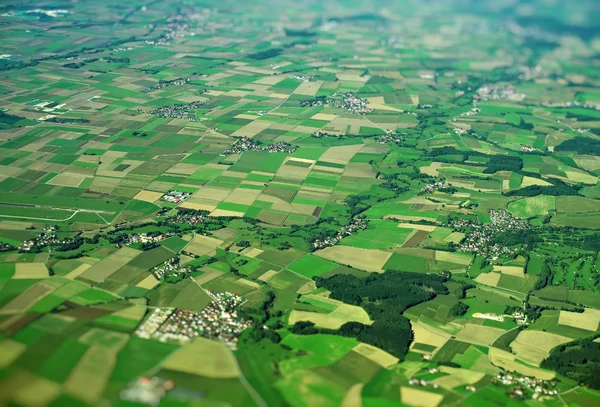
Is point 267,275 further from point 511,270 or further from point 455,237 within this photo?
point 511,270

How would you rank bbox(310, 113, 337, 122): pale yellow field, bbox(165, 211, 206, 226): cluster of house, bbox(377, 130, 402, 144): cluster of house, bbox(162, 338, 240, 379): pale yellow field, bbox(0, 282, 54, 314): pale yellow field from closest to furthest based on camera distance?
bbox(162, 338, 240, 379): pale yellow field < bbox(0, 282, 54, 314): pale yellow field < bbox(165, 211, 206, 226): cluster of house < bbox(377, 130, 402, 144): cluster of house < bbox(310, 113, 337, 122): pale yellow field

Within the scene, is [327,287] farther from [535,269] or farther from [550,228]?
[550,228]

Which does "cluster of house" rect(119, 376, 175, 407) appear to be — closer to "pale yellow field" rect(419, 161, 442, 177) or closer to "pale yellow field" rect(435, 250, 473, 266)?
"pale yellow field" rect(435, 250, 473, 266)

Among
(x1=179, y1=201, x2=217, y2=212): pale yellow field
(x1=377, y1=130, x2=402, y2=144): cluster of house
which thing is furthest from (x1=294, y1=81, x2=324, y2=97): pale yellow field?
(x1=179, y1=201, x2=217, y2=212): pale yellow field

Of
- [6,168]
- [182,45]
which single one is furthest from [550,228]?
[182,45]

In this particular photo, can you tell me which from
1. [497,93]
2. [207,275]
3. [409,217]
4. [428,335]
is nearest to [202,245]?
[207,275]
